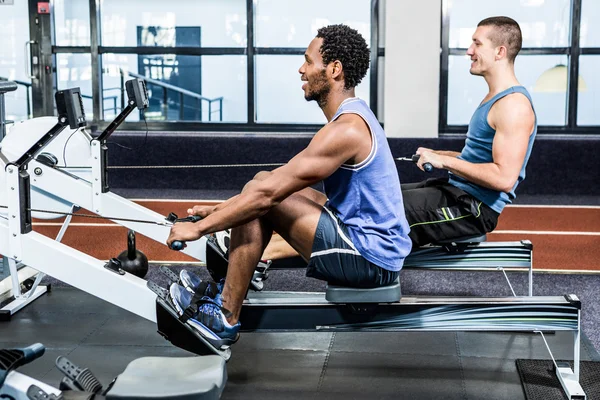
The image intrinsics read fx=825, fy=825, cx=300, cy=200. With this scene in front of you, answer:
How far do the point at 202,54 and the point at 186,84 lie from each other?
55 centimetres

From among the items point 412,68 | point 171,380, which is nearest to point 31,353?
point 171,380

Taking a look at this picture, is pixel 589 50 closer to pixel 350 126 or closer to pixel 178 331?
pixel 350 126

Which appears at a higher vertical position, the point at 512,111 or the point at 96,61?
the point at 96,61

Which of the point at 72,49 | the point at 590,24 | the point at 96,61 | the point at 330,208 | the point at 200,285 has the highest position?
the point at 590,24

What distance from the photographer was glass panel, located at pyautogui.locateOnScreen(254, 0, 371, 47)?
7.23 m

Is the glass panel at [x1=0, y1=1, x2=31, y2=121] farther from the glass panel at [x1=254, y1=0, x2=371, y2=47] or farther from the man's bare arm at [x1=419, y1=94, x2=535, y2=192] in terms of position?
the man's bare arm at [x1=419, y1=94, x2=535, y2=192]

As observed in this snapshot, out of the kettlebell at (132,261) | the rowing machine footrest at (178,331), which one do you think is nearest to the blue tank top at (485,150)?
the rowing machine footrest at (178,331)

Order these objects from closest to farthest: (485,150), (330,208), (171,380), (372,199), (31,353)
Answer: (171,380) → (31,353) → (372,199) → (330,208) → (485,150)

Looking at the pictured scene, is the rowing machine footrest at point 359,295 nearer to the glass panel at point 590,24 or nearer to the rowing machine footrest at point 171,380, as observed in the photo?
the rowing machine footrest at point 171,380

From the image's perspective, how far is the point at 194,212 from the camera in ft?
9.04

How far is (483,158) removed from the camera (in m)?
3.17

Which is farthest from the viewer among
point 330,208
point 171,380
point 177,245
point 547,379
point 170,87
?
point 170,87

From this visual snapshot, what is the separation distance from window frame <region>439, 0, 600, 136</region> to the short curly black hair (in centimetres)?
438

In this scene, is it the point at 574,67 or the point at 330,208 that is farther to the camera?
the point at 574,67
